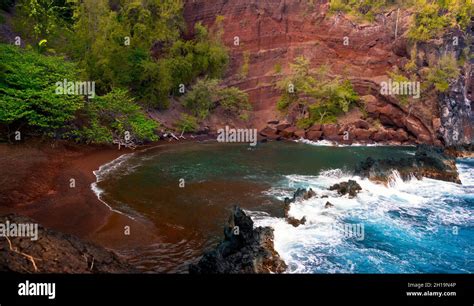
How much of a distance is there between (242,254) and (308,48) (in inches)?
1723

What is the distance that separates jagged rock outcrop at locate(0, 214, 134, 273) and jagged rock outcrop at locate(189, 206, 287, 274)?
2.48 metres

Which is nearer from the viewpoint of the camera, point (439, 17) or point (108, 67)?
point (108, 67)

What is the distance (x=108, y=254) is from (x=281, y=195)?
1174cm

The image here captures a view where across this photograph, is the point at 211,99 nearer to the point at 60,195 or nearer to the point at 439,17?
the point at 60,195

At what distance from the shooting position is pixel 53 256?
1004 centimetres

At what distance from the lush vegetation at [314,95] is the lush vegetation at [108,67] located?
660cm

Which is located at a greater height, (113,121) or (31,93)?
(31,93)

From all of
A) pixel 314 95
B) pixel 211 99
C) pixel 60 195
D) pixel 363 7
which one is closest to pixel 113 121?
pixel 211 99

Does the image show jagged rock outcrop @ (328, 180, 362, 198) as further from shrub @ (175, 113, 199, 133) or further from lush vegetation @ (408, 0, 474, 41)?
lush vegetation @ (408, 0, 474, 41)

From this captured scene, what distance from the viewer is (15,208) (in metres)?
16.3

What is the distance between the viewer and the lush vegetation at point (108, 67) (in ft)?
82.9

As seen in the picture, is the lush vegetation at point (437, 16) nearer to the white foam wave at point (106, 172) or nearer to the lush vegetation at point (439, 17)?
the lush vegetation at point (439, 17)
